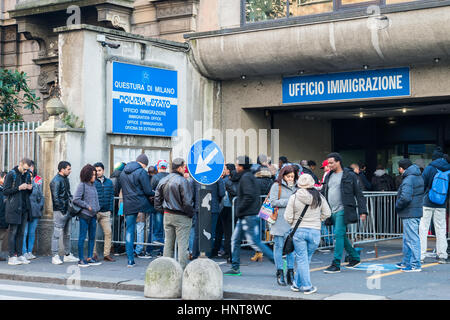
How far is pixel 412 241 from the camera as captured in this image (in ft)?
36.3

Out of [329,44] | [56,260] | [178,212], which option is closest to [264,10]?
[329,44]

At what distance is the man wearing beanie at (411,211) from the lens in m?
11.0

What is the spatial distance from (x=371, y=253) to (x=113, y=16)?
8.39 metres

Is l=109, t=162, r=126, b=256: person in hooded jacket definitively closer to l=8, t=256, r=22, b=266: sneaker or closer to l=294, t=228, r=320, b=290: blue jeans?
l=8, t=256, r=22, b=266: sneaker

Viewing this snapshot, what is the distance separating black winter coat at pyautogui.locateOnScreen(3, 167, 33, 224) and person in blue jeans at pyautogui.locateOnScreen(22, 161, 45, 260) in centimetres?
34

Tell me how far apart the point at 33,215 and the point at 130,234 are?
215 cm

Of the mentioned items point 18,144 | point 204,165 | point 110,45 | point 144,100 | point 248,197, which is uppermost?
point 110,45

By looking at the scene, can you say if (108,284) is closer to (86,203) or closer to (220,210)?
(86,203)

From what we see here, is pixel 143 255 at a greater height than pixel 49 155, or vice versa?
pixel 49 155

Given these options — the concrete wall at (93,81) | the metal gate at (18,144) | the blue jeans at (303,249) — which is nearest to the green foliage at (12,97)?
the metal gate at (18,144)

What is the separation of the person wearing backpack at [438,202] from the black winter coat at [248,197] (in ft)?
11.8

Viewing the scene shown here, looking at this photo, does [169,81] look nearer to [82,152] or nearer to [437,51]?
[82,152]
